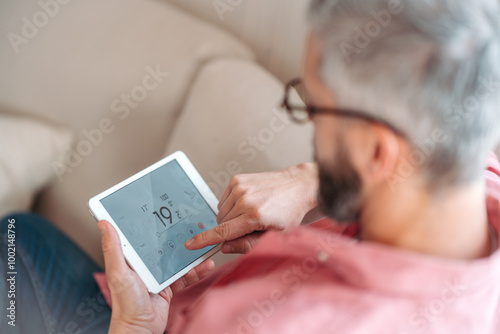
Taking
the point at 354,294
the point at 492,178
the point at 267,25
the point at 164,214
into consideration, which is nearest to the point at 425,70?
the point at 354,294

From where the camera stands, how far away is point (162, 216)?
0.74 meters

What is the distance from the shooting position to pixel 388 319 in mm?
494

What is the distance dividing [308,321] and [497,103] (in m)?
0.29

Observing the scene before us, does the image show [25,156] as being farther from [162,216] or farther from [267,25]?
[267,25]

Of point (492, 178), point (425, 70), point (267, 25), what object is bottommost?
point (492, 178)

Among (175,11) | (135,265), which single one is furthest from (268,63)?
(135,265)

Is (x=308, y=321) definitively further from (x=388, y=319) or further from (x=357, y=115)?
(x=357, y=115)

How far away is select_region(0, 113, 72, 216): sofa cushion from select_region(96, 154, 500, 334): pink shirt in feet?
1.66

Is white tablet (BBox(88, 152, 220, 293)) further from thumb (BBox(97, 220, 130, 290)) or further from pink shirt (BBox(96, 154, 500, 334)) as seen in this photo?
pink shirt (BBox(96, 154, 500, 334))

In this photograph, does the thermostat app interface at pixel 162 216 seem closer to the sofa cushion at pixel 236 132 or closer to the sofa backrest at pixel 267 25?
the sofa cushion at pixel 236 132

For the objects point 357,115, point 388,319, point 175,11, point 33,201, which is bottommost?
point 388,319

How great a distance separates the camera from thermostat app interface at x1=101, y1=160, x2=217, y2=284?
2.34 feet

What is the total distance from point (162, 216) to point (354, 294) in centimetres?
35

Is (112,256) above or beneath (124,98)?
beneath
